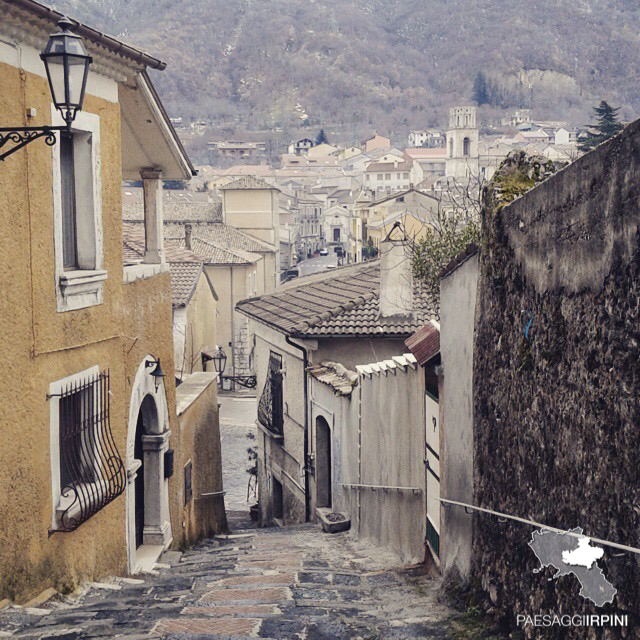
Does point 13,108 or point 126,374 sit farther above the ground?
point 13,108

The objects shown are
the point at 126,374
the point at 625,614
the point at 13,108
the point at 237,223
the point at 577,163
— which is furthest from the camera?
the point at 237,223

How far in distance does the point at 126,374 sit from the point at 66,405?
187cm

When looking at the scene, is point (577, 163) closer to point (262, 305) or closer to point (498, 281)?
point (498, 281)

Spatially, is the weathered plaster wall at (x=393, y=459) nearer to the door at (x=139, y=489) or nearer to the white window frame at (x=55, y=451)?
the door at (x=139, y=489)

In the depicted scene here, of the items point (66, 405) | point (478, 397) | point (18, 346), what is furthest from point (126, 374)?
point (478, 397)

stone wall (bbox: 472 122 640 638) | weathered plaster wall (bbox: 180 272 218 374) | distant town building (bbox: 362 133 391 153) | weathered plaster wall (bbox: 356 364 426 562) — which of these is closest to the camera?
stone wall (bbox: 472 122 640 638)

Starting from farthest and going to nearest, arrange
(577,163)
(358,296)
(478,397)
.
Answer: (358,296) → (478,397) → (577,163)

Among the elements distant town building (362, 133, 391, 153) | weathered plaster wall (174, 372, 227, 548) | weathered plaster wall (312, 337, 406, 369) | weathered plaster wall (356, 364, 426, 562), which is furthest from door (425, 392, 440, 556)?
distant town building (362, 133, 391, 153)

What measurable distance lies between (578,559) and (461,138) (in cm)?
14222

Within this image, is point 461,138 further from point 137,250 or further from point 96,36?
point 96,36

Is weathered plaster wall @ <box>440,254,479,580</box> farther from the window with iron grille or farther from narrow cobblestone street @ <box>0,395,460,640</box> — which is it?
the window with iron grille

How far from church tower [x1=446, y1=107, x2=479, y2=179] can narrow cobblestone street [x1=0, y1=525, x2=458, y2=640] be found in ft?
440

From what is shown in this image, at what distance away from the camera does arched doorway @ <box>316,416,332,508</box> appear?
1659 centimetres

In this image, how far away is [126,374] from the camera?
10.6 meters
